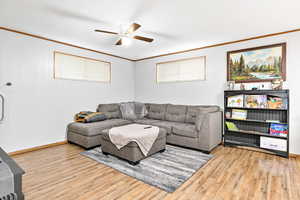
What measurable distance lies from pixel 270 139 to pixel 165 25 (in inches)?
123

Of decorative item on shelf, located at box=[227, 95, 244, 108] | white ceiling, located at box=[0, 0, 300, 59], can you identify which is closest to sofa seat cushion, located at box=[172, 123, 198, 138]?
decorative item on shelf, located at box=[227, 95, 244, 108]

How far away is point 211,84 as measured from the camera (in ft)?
13.8

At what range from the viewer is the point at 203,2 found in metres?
2.26

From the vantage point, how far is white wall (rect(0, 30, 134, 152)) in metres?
3.17

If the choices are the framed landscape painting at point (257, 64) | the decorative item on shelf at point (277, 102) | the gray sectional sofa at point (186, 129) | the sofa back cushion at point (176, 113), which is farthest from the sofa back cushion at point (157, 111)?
the decorative item on shelf at point (277, 102)

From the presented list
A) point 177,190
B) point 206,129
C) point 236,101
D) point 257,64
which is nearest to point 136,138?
point 177,190

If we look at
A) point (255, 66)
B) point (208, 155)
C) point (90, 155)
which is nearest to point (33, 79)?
point (90, 155)

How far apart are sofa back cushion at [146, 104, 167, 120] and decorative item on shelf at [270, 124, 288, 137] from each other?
8.30 ft

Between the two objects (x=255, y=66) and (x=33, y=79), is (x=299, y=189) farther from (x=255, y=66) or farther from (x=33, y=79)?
(x=33, y=79)

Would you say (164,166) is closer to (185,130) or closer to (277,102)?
(185,130)

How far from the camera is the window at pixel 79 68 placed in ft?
12.9

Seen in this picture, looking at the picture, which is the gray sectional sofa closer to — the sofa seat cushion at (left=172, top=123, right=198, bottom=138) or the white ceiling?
the sofa seat cushion at (left=172, top=123, right=198, bottom=138)

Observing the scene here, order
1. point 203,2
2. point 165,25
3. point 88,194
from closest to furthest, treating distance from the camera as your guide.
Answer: point 88,194 < point 203,2 < point 165,25

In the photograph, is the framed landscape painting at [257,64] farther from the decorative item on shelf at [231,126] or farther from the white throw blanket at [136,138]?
the white throw blanket at [136,138]
